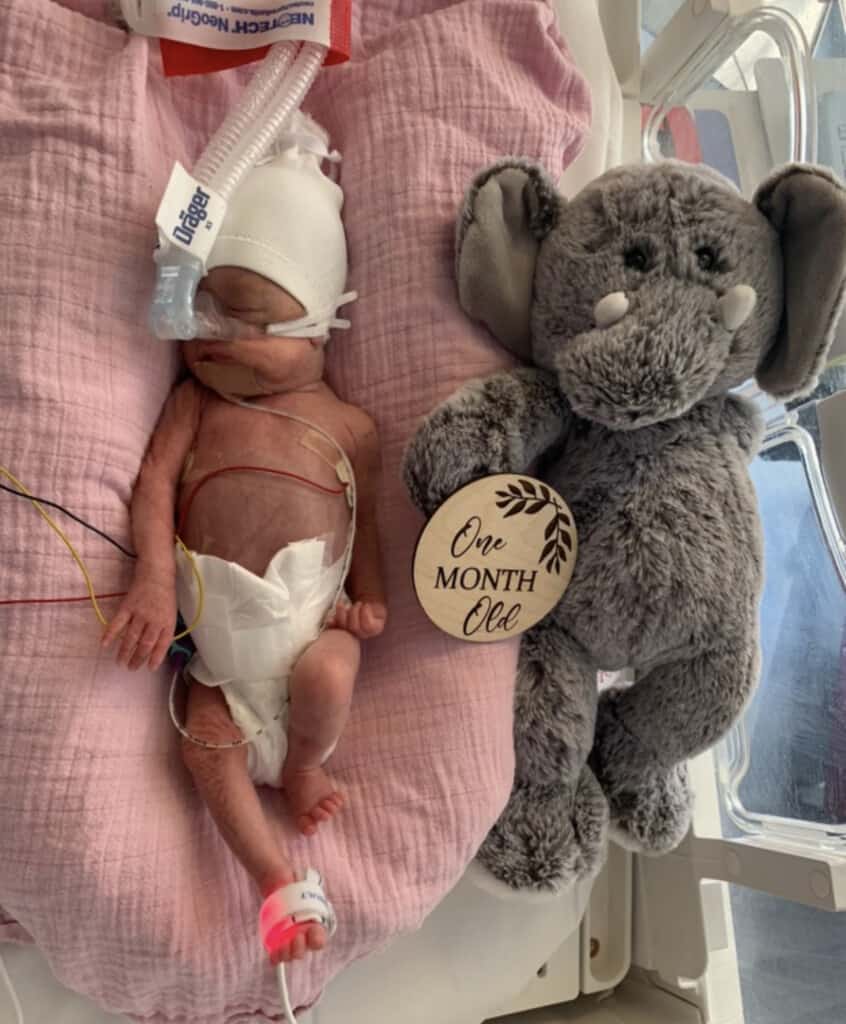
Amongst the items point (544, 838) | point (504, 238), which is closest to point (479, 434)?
point (504, 238)

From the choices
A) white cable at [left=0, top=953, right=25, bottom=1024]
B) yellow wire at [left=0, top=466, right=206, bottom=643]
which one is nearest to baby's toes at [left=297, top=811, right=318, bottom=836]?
yellow wire at [left=0, top=466, right=206, bottom=643]

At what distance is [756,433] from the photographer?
0.98 metres

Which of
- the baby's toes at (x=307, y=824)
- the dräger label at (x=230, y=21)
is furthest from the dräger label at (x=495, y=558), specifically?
the dräger label at (x=230, y=21)

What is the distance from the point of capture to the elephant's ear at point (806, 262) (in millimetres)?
849

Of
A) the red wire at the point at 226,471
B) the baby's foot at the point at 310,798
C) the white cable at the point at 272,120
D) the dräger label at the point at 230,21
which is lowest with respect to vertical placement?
the baby's foot at the point at 310,798

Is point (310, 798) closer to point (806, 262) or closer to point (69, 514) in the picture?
point (69, 514)

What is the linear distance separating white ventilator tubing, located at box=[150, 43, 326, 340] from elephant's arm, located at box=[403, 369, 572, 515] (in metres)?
0.25

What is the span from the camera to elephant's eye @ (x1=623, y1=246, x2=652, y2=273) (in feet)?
2.87

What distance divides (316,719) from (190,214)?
0.47m

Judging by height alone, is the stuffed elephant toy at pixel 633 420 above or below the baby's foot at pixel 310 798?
above

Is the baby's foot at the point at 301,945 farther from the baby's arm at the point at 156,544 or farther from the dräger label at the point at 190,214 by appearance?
the dräger label at the point at 190,214

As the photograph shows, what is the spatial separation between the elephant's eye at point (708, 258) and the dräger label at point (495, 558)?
0.25 m

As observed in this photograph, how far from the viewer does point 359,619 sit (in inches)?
36.5

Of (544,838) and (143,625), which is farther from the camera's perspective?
(544,838)
